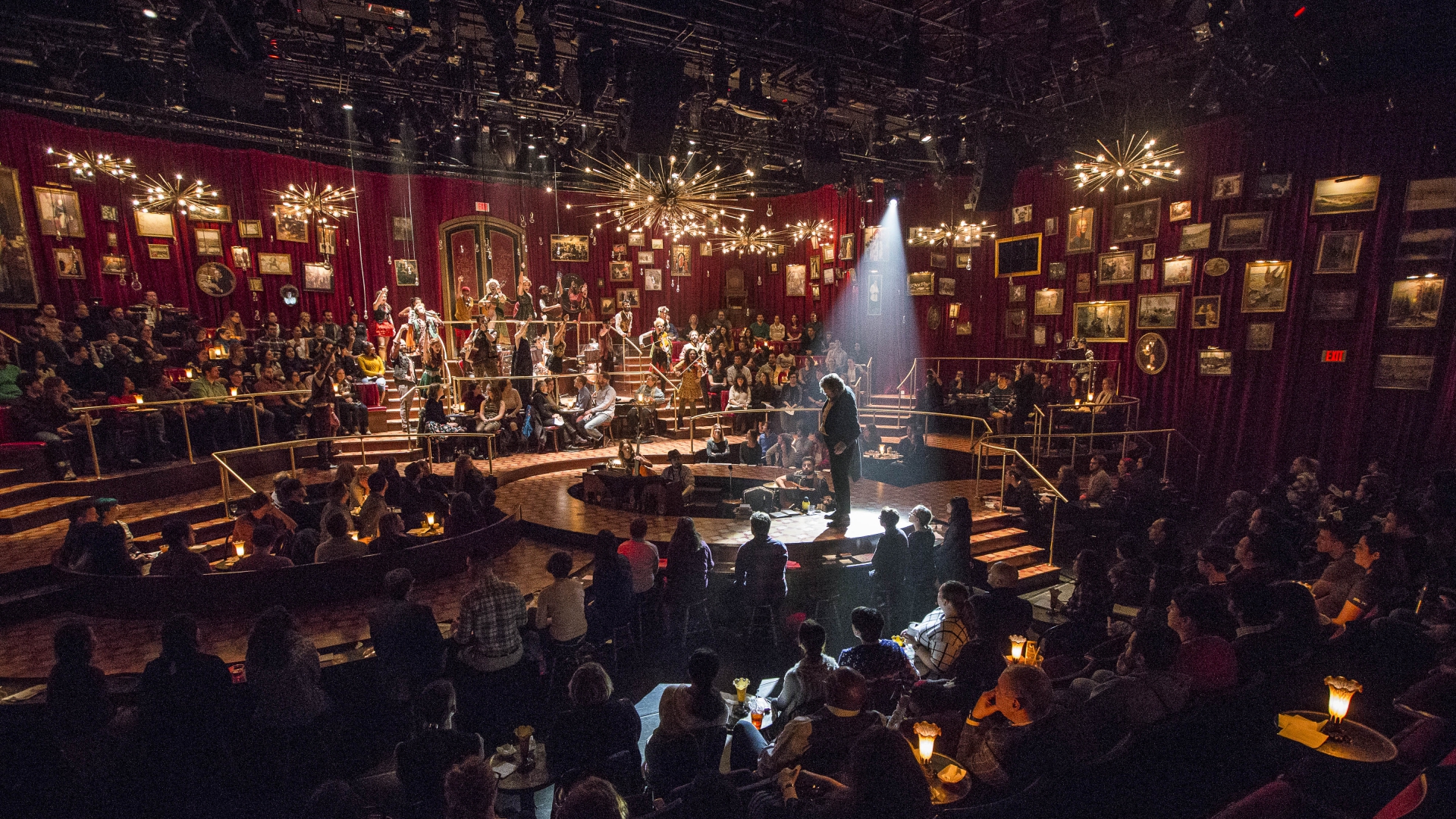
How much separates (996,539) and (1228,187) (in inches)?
271

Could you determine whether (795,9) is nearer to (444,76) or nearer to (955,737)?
(444,76)

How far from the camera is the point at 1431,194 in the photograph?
26.5ft

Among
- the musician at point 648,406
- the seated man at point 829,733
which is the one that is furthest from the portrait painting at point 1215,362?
the seated man at point 829,733

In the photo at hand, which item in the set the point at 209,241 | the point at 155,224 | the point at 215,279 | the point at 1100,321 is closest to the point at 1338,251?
the point at 1100,321

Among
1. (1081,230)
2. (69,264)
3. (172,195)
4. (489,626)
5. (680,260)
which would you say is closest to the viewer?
(489,626)

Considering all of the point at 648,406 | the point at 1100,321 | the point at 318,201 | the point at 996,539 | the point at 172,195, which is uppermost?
the point at 318,201

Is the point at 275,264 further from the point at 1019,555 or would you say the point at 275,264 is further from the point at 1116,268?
the point at 1116,268

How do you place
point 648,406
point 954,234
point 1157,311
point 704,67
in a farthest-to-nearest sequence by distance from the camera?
point 954,234 → point 648,406 → point 1157,311 → point 704,67

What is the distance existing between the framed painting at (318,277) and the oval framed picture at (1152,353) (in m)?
16.0

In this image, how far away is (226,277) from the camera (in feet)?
40.4

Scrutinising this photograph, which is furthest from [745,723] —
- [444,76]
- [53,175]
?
[53,175]

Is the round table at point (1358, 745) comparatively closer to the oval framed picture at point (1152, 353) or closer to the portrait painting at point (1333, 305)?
the portrait painting at point (1333, 305)

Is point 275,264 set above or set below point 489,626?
above

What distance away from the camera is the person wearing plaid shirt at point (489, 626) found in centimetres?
429
